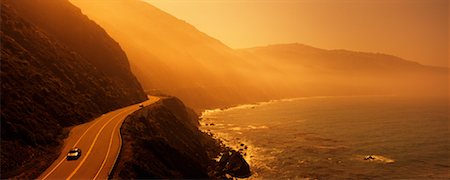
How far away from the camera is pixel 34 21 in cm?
7894

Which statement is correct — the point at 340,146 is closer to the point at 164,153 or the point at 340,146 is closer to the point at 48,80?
the point at 164,153

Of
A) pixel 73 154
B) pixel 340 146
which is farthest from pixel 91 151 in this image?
pixel 340 146

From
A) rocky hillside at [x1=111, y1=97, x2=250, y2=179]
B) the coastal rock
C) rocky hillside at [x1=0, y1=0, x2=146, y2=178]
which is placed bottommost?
the coastal rock

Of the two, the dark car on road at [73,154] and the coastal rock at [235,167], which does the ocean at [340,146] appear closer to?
the coastal rock at [235,167]

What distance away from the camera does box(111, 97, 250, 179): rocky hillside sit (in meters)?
39.9

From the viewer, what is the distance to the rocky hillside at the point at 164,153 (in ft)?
131

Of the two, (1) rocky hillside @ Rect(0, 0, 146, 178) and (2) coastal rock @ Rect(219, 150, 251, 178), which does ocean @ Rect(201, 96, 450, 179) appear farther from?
(1) rocky hillside @ Rect(0, 0, 146, 178)

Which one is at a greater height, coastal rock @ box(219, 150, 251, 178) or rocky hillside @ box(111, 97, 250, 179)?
rocky hillside @ box(111, 97, 250, 179)

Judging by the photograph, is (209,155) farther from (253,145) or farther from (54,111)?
(54,111)

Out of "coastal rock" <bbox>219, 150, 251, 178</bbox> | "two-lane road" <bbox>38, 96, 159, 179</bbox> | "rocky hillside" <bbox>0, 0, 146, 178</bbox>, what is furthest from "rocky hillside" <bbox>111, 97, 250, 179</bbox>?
"rocky hillside" <bbox>0, 0, 146, 178</bbox>

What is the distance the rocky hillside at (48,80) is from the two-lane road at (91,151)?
1.55m

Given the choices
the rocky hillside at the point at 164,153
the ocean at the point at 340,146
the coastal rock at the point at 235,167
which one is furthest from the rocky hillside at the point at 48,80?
the ocean at the point at 340,146

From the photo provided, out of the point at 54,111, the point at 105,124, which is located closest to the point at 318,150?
the point at 105,124

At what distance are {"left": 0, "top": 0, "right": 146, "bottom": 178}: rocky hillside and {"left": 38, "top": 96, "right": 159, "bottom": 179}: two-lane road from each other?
5.08 ft
